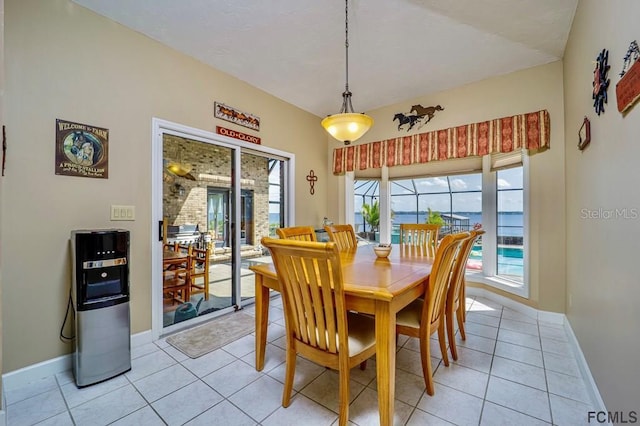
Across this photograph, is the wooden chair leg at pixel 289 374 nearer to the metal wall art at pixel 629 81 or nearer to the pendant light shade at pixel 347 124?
the pendant light shade at pixel 347 124

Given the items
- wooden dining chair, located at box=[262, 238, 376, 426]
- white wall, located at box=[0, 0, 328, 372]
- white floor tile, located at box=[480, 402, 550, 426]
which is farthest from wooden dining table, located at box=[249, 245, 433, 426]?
white wall, located at box=[0, 0, 328, 372]

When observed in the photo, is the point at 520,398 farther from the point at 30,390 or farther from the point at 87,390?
the point at 30,390

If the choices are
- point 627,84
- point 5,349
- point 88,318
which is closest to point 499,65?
point 627,84

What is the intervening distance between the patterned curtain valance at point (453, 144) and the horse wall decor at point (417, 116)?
20cm

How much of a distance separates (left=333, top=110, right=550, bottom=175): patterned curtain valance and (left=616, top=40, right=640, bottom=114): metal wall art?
1807 mm

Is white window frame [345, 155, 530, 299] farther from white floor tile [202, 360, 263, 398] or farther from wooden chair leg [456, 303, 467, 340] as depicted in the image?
white floor tile [202, 360, 263, 398]

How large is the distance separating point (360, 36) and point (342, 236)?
195cm

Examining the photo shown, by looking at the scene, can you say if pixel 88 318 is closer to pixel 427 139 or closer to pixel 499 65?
pixel 427 139

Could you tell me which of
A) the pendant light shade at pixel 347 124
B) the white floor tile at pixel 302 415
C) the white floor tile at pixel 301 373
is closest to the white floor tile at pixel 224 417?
the white floor tile at pixel 302 415

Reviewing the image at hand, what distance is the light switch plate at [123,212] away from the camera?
216cm

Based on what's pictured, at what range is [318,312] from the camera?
4.41 ft

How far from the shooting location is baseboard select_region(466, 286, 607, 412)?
1.54 meters

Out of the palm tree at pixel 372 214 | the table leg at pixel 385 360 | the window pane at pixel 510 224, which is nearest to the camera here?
the table leg at pixel 385 360

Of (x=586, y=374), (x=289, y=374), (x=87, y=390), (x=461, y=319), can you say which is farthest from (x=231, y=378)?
(x=586, y=374)
